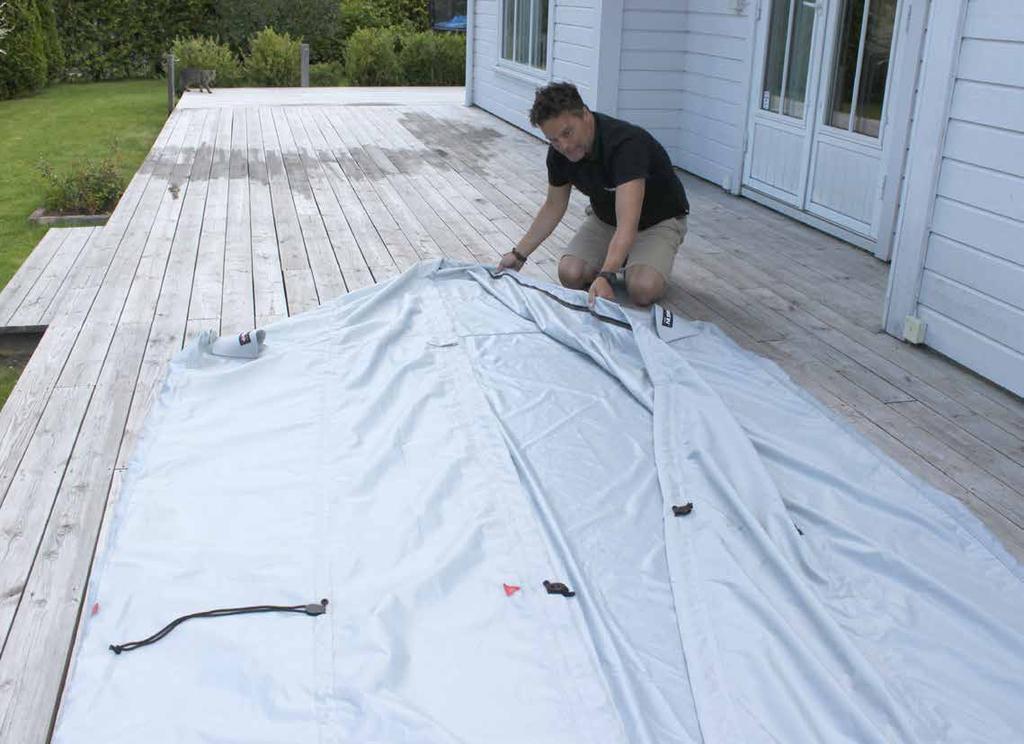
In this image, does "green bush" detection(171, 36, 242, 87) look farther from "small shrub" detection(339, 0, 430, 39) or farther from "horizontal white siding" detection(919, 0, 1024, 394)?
"horizontal white siding" detection(919, 0, 1024, 394)

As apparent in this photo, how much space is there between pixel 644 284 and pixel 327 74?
12309 mm

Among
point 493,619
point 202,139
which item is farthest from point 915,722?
point 202,139

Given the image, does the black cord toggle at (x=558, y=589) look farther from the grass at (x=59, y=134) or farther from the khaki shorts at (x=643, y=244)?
the grass at (x=59, y=134)

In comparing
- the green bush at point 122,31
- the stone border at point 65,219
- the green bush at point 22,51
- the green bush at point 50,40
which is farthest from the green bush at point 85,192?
the green bush at point 122,31

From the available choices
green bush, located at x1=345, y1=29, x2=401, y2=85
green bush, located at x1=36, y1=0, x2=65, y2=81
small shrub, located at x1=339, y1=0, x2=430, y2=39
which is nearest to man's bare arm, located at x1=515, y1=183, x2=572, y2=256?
green bush, located at x1=345, y1=29, x2=401, y2=85

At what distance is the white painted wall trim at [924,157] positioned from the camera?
3518 millimetres

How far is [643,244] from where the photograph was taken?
4160 millimetres

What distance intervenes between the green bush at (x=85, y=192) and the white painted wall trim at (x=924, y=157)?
527 centimetres

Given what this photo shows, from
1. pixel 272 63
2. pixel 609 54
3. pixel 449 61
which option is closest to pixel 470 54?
pixel 449 61

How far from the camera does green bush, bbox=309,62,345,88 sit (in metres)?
14.8

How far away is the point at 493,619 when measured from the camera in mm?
1980

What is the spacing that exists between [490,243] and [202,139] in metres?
4.30

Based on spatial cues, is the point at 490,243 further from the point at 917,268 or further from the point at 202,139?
the point at 202,139

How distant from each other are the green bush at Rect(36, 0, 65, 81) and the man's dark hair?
12.2 meters
